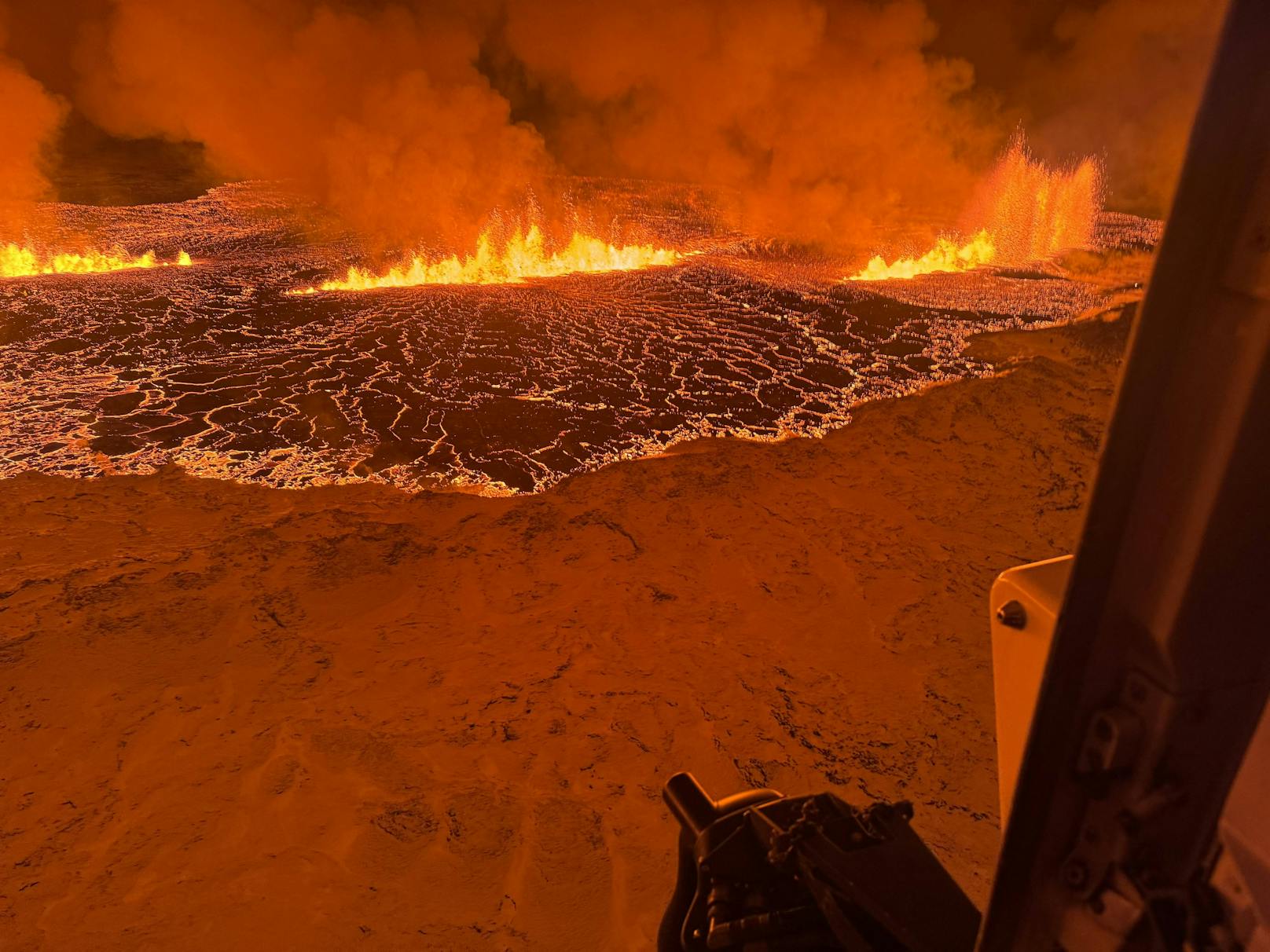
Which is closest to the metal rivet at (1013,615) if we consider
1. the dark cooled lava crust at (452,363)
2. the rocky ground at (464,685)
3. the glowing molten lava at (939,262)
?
the rocky ground at (464,685)

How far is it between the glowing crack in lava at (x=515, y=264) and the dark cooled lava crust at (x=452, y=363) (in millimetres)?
773

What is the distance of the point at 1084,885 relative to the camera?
36.2 inches

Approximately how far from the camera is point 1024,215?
1900 cm

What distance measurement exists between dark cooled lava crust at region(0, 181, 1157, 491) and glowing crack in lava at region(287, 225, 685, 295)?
77cm

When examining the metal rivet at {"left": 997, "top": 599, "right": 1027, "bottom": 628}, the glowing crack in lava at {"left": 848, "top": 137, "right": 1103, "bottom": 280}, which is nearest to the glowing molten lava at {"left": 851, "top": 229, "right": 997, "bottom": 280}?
the glowing crack in lava at {"left": 848, "top": 137, "right": 1103, "bottom": 280}

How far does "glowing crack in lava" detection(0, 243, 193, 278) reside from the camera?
12.9 metres

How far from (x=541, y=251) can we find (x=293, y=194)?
8699 millimetres

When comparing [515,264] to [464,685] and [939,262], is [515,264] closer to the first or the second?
[939,262]

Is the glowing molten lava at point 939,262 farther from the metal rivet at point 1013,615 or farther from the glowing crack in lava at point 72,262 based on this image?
the glowing crack in lava at point 72,262

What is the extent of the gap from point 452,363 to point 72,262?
10.4 meters

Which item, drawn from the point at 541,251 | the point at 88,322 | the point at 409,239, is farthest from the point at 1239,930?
the point at 409,239

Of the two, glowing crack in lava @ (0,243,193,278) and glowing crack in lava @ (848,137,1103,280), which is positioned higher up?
glowing crack in lava @ (848,137,1103,280)

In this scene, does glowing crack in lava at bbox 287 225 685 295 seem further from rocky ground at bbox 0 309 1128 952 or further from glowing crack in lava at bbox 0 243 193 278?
rocky ground at bbox 0 309 1128 952

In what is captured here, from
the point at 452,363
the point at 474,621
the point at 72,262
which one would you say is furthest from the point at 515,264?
the point at 474,621
